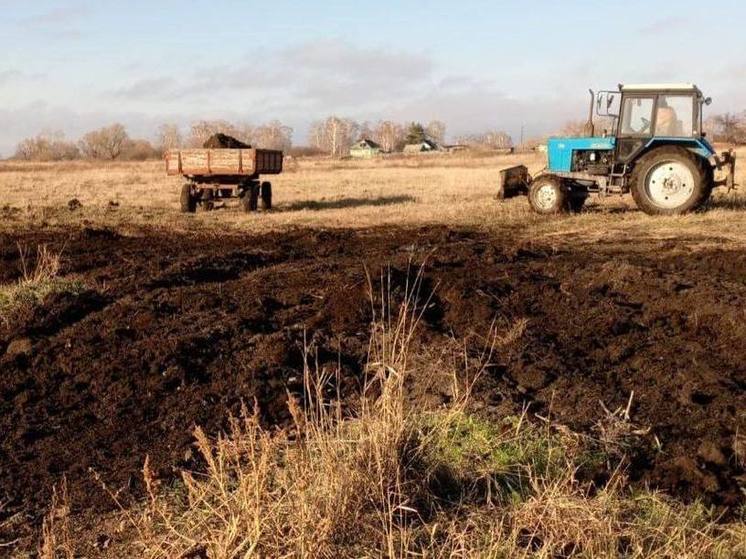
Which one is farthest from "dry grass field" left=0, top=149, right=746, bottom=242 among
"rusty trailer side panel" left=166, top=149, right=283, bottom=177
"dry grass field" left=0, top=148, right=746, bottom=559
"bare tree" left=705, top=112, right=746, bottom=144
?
"bare tree" left=705, top=112, right=746, bottom=144

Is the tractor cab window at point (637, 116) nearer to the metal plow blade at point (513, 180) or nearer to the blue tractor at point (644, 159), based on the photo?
the blue tractor at point (644, 159)

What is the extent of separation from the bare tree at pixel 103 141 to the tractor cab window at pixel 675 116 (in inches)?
3428

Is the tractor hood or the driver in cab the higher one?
the driver in cab

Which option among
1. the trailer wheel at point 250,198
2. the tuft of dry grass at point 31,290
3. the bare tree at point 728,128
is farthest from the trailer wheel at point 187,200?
the bare tree at point 728,128

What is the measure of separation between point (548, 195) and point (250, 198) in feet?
19.7

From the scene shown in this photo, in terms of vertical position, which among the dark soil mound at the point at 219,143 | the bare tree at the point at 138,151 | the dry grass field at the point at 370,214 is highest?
the bare tree at the point at 138,151

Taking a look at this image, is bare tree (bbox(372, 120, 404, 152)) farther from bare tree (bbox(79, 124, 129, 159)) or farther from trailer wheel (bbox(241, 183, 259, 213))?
trailer wheel (bbox(241, 183, 259, 213))

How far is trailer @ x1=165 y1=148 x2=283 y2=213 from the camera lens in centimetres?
1523

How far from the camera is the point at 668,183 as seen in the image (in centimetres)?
1317

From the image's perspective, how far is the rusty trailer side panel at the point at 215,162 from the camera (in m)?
15.2

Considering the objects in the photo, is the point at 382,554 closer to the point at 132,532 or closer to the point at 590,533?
the point at 590,533

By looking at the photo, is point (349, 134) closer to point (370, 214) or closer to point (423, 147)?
point (423, 147)

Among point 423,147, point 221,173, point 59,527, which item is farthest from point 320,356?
→ point 423,147

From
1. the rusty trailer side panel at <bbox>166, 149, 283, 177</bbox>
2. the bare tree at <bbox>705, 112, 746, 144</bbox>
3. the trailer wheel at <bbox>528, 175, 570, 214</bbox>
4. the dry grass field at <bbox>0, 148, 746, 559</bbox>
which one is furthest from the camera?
the bare tree at <bbox>705, 112, 746, 144</bbox>
